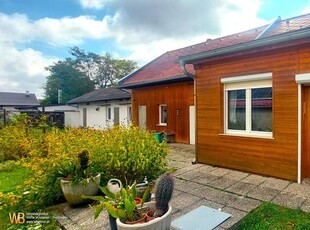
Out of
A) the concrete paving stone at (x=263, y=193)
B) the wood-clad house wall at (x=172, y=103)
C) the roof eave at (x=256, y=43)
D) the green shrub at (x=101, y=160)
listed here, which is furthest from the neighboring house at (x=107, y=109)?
the concrete paving stone at (x=263, y=193)

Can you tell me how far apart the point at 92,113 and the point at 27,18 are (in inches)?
482

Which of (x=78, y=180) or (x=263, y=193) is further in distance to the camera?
(x=263, y=193)

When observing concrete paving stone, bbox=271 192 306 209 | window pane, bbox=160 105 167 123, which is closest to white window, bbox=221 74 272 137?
concrete paving stone, bbox=271 192 306 209

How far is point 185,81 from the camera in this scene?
10.9 metres

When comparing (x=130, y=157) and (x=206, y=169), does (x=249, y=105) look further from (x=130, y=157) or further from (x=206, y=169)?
(x=130, y=157)

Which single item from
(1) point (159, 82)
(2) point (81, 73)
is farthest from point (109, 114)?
(2) point (81, 73)

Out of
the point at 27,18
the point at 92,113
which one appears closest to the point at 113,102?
the point at 92,113

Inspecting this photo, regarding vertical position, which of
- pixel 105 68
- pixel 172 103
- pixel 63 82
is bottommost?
pixel 172 103

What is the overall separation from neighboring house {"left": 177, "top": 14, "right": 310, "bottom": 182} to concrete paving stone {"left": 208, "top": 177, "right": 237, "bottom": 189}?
3.10ft

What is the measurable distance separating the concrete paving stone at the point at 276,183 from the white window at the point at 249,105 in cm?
111

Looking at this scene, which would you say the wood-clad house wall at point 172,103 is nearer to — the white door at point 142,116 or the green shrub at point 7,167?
the white door at point 142,116

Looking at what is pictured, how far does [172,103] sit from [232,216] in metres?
8.63

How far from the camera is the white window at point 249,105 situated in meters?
5.38

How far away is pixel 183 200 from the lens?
4.05m
